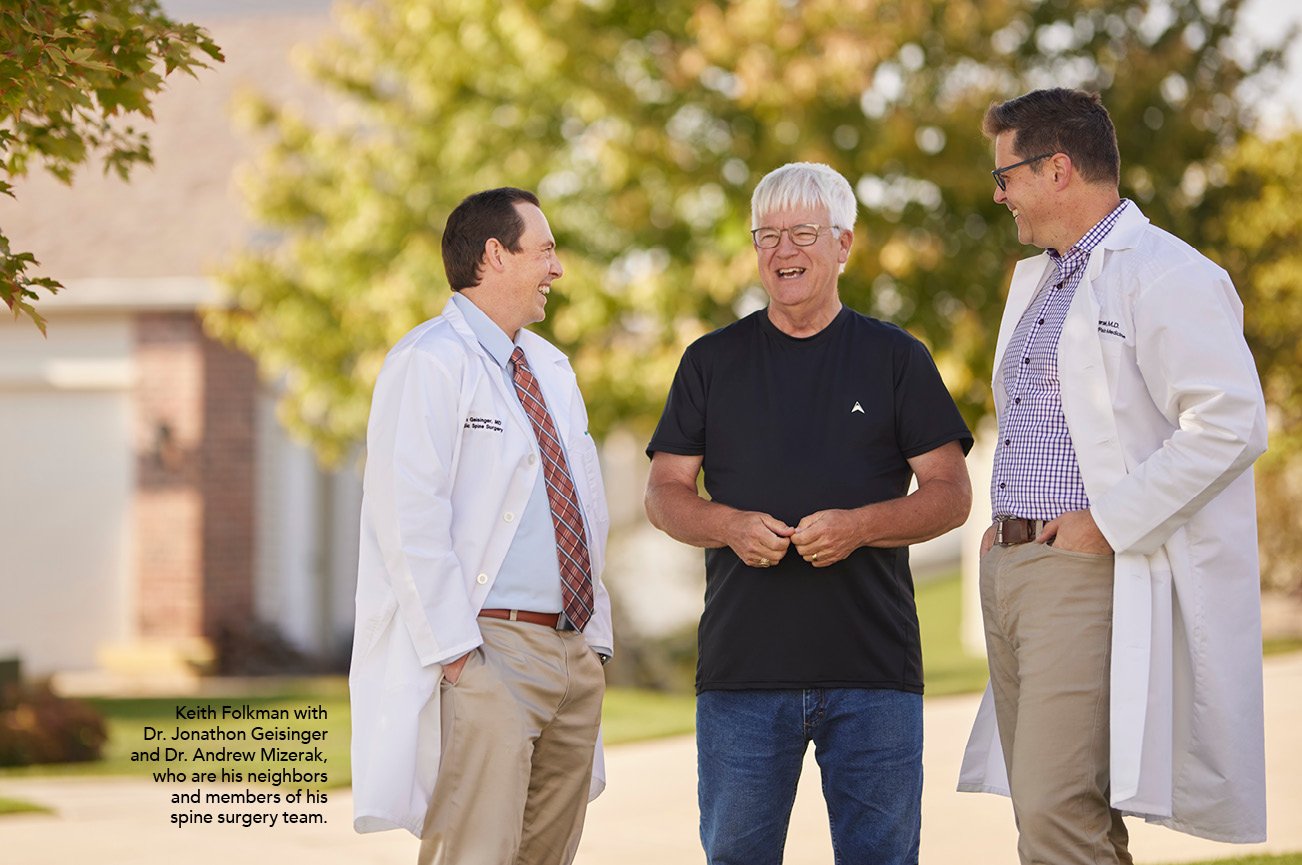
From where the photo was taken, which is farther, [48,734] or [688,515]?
[48,734]

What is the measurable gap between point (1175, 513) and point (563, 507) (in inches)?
64.3

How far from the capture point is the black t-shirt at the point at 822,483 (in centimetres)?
464

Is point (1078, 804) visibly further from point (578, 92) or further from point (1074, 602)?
point (578, 92)

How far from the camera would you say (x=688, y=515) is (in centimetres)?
467

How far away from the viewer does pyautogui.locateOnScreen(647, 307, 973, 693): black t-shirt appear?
15.2 feet

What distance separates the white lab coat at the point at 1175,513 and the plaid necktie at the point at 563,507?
138 cm

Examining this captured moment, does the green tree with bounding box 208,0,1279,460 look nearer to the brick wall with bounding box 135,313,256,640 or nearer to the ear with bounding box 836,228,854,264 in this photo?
the brick wall with bounding box 135,313,256,640

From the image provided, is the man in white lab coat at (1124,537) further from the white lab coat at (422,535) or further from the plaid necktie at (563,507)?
the white lab coat at (422,535)

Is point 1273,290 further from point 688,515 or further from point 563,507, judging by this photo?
point 563,507

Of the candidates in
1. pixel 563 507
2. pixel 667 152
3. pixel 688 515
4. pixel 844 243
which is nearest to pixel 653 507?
pixel 688 515

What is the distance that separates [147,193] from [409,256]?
600cm

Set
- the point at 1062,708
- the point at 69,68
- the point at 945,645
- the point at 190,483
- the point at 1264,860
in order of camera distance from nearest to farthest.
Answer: the point at 1062,708, the point at 69,68, the point at 1264,860, the point at 190,483, the point at 945,645

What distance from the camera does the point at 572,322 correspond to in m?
14.9

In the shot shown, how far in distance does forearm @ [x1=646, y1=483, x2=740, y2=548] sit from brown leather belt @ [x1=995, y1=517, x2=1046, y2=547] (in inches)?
28.0
